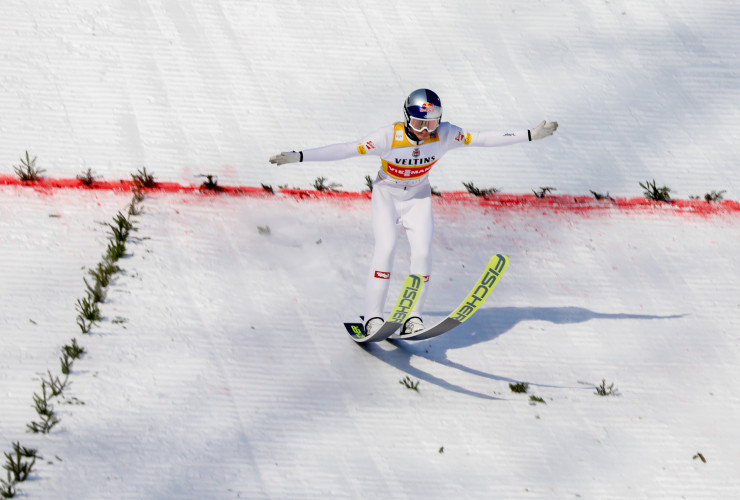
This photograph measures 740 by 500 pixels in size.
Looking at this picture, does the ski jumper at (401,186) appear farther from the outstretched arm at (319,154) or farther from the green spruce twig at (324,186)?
the green spruce twig at (324,186)

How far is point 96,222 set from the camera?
302 inches

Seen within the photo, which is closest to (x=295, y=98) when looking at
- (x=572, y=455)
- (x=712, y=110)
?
(x=712, y=110)

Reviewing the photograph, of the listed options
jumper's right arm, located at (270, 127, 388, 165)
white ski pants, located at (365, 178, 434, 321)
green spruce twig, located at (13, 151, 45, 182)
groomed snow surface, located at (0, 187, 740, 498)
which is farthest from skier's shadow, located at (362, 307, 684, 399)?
green spruce twig, located at (13, 151, 45, 182)

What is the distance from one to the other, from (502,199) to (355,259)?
5.44ft

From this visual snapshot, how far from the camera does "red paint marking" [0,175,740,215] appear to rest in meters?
8.20

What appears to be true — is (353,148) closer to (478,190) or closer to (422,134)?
(422,134)

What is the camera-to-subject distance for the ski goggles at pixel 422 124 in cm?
628

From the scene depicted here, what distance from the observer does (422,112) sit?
6230 mm

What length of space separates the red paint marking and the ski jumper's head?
2089mm

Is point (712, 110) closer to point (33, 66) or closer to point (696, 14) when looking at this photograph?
point (696, 14)

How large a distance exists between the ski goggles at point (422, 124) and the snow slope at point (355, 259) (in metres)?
1.40

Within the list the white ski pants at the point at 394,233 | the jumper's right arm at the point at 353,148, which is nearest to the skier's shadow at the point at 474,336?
the white ski pants at the point at 394,233

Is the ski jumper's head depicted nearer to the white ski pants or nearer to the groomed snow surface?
the white ski pants

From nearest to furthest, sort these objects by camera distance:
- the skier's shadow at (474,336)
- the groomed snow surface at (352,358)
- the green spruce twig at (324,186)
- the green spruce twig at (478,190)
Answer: the groomed snow surface at (352,358) → the skier's shadow at (474,336) → the green spruce twig at (324,186) → the green spruce twig at (478,190)
